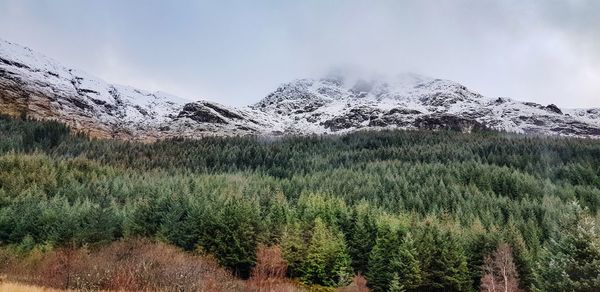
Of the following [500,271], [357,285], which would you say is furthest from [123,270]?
[500,271]

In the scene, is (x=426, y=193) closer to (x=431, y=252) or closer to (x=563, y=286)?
(x=431, y=252)

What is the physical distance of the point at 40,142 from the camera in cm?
18812

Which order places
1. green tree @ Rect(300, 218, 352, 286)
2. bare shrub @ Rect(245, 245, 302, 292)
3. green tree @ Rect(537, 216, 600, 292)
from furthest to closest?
1. green tree @ Rect(300, 218, 352, 286)
2. bare shrub @ Rect(245, 245, 302, 292)
3. green tree @ Rect(537, 216, 600, 292)

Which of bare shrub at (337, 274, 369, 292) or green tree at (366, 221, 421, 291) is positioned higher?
green tree at (366, 221, 421, 291)

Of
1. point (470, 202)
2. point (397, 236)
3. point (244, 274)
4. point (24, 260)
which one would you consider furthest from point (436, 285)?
point (24, 260)

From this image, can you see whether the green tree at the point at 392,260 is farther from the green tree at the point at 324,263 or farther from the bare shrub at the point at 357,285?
the green tree at the point at 324,263

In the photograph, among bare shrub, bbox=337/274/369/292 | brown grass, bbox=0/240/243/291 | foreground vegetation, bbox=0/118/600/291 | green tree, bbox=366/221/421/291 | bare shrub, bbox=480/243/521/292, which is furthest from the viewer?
bare shrub, bbox=337/274/369/292

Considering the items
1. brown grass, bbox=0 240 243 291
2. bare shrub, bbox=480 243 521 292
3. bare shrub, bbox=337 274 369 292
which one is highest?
bare shrub, bbox=480 243 521 292

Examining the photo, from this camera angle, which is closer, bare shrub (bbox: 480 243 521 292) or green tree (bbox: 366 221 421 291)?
bare shrub (bbox: 480 243 521 292)

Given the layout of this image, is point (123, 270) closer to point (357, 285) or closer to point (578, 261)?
point (578, 261)

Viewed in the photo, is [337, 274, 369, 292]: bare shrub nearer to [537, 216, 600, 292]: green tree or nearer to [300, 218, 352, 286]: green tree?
[300, 218, 352, 286]: green tree

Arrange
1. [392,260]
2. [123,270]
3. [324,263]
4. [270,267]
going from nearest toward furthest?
[123,270], [392,260], [270,267], [324,263]

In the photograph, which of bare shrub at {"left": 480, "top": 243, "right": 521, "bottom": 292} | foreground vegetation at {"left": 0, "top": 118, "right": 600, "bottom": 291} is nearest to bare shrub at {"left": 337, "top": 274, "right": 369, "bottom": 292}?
foreground vegetation at {"left": 0, "top": 118, "right": 600, "bottom": 291}

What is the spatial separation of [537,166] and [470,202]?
60.9 metres
